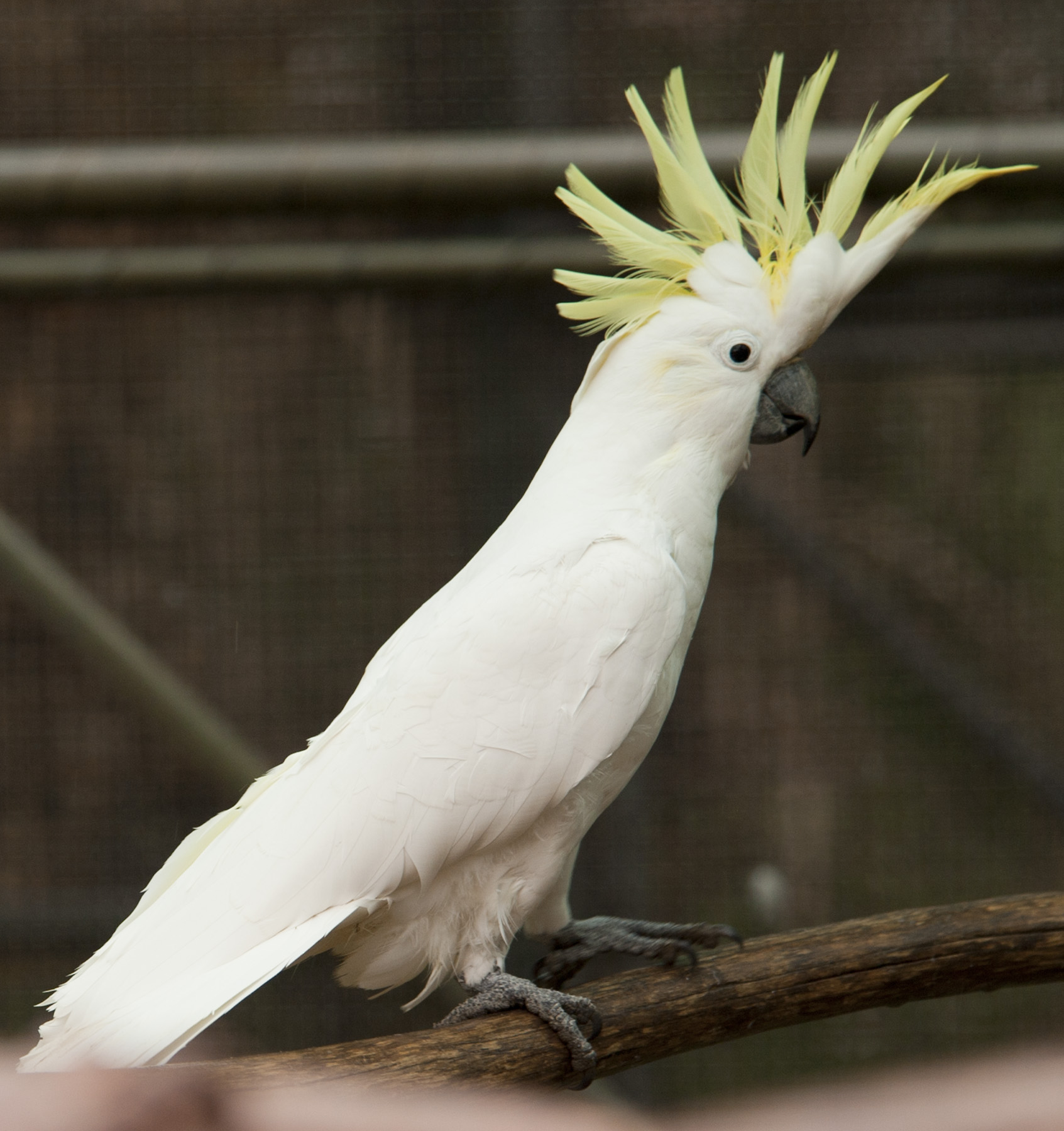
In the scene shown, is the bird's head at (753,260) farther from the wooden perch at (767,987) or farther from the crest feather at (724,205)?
the wooden perch at (767,987)

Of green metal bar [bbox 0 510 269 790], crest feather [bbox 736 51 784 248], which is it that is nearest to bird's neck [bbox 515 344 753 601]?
crest feather [bbox 736 51 784 248]

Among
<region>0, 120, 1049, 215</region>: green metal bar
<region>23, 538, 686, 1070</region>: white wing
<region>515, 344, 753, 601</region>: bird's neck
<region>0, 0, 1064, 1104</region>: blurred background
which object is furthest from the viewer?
<region>0, 0, 1064, 1104</region>: blurred background

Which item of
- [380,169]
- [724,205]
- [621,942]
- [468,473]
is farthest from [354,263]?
[621,942]

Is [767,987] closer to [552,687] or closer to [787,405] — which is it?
[552,687]

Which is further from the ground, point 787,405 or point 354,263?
point 354,263

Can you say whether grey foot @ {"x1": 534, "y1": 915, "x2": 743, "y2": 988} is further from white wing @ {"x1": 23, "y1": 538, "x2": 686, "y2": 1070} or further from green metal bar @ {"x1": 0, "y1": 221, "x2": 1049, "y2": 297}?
green metal bar @ {"x1": 0, "y1": 221, "x2": 1049, "y2": 297}

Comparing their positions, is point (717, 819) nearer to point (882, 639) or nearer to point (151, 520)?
point (882, 639)

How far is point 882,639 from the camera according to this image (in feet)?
4.51

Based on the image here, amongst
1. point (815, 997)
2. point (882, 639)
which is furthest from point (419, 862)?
point (882, 639)

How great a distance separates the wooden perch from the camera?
0.76 meters

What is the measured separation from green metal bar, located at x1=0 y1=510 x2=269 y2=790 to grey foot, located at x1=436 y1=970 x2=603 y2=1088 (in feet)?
1.43

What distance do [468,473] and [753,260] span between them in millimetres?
469

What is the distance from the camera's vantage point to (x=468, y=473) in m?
1.27

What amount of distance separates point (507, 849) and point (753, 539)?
2.25 ft
